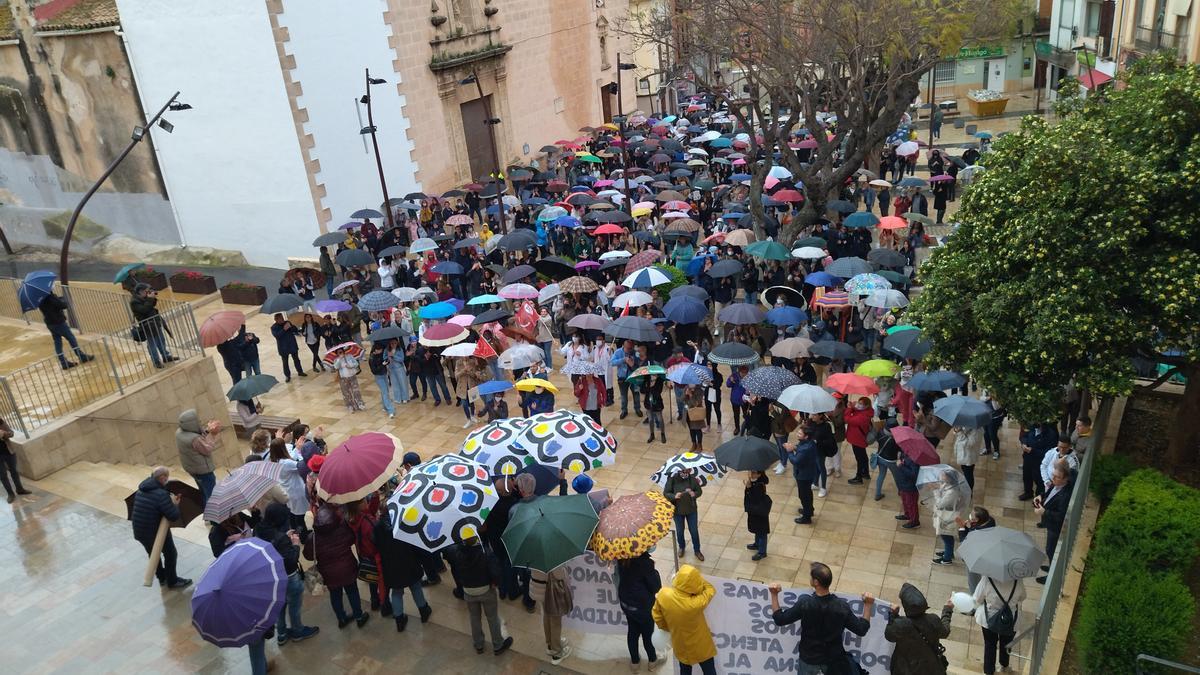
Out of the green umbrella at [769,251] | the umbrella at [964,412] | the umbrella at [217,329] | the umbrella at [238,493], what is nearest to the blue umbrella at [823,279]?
the green umbrella at [769,251]

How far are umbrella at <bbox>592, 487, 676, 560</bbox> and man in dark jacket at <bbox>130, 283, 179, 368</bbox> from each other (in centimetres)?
992

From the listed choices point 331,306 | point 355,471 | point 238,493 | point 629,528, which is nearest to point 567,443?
point 629,528

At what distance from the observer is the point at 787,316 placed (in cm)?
1486

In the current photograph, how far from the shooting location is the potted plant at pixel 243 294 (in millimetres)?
23234

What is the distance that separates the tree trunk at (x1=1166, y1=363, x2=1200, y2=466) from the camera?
9289 millimetres

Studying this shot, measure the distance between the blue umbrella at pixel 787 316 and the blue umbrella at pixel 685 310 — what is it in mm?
1167

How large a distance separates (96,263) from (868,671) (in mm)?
27516

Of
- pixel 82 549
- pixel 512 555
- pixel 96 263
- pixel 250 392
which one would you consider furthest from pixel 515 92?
pixel 512 555

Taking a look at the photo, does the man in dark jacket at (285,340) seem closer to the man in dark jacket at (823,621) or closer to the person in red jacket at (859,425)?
the person in red jacket at (859,425)

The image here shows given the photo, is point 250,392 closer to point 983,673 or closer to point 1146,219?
point 983,673

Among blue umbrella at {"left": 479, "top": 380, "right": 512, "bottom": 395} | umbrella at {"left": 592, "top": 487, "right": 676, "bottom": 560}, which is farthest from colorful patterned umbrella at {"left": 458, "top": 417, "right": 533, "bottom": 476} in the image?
blue umbrella at {"left": 479, "top": 380, "right": 512, "bottom": 395}

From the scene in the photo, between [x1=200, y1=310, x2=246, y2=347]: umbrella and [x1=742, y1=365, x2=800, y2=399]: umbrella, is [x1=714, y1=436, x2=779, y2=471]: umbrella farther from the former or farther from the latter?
[x1=200, y1=310, x2=246, y2=347]: umbrella

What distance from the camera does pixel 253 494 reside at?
862 cm

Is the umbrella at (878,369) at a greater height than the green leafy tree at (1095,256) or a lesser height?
lesser
